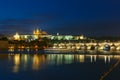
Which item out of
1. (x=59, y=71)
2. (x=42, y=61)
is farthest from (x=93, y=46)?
(x=59, y=71)

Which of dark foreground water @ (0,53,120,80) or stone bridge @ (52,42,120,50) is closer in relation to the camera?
dark foreground water @ (0,53,120,80)

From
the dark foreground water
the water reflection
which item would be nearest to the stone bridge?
the water reflection

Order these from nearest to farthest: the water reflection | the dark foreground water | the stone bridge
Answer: the dark foreground water, the water reflection, the stone bridge

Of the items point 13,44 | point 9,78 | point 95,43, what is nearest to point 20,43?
point 13,44

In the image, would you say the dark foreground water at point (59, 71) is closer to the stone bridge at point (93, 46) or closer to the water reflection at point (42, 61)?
the water reflection at point (42, 61)

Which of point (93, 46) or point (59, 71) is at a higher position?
point (59, 71)

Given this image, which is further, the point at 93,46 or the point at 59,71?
the point at 93,46

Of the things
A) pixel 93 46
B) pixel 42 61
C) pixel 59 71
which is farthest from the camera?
pixel 93 46

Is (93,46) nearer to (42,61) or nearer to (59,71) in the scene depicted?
(42,61)

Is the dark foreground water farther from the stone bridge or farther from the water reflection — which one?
the stone bridge

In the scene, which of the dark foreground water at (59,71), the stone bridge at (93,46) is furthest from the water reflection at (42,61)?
the stone bridge at (93,46)

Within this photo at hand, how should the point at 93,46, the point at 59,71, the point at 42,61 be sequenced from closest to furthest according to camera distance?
the point at 59,71, the point at 42,61, the point at 93,46

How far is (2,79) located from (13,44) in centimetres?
15556

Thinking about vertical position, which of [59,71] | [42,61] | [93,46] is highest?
[59,71]
